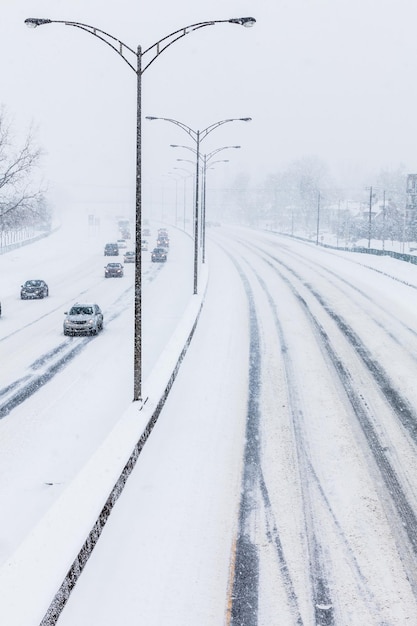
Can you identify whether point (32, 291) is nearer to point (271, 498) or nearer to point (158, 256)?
point (158, 256)

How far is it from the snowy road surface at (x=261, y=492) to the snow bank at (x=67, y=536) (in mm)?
320

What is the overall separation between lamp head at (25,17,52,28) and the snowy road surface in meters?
9.80

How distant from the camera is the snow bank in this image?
7.77 metres

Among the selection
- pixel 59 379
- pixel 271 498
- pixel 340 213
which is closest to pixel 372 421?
pixel 271 498

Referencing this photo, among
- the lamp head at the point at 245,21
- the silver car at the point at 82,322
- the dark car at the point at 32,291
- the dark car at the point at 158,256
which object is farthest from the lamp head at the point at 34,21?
the dark car at the point at 158,256

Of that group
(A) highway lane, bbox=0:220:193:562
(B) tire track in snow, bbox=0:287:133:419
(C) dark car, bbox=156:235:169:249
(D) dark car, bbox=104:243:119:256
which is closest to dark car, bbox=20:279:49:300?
(A) highway lane, bbox=0:220:193:562

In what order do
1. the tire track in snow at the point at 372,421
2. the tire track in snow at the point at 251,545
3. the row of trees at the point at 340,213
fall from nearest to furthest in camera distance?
the tire track in snow at the point at 251,545 → the tire track in snow at the point at 372,421 → the row of trees at the point at 340,213

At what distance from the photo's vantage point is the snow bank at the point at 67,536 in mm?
7770

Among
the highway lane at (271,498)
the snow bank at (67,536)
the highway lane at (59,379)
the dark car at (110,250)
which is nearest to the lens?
the snow bank at (67,536)

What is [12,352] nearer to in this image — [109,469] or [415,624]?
[109,469]

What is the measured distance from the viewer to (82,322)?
28641mm

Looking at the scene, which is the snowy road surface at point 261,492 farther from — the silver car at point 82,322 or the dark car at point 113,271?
the dark car at point 113,271

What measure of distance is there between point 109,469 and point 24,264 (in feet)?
183

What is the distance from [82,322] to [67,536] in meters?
19.6
